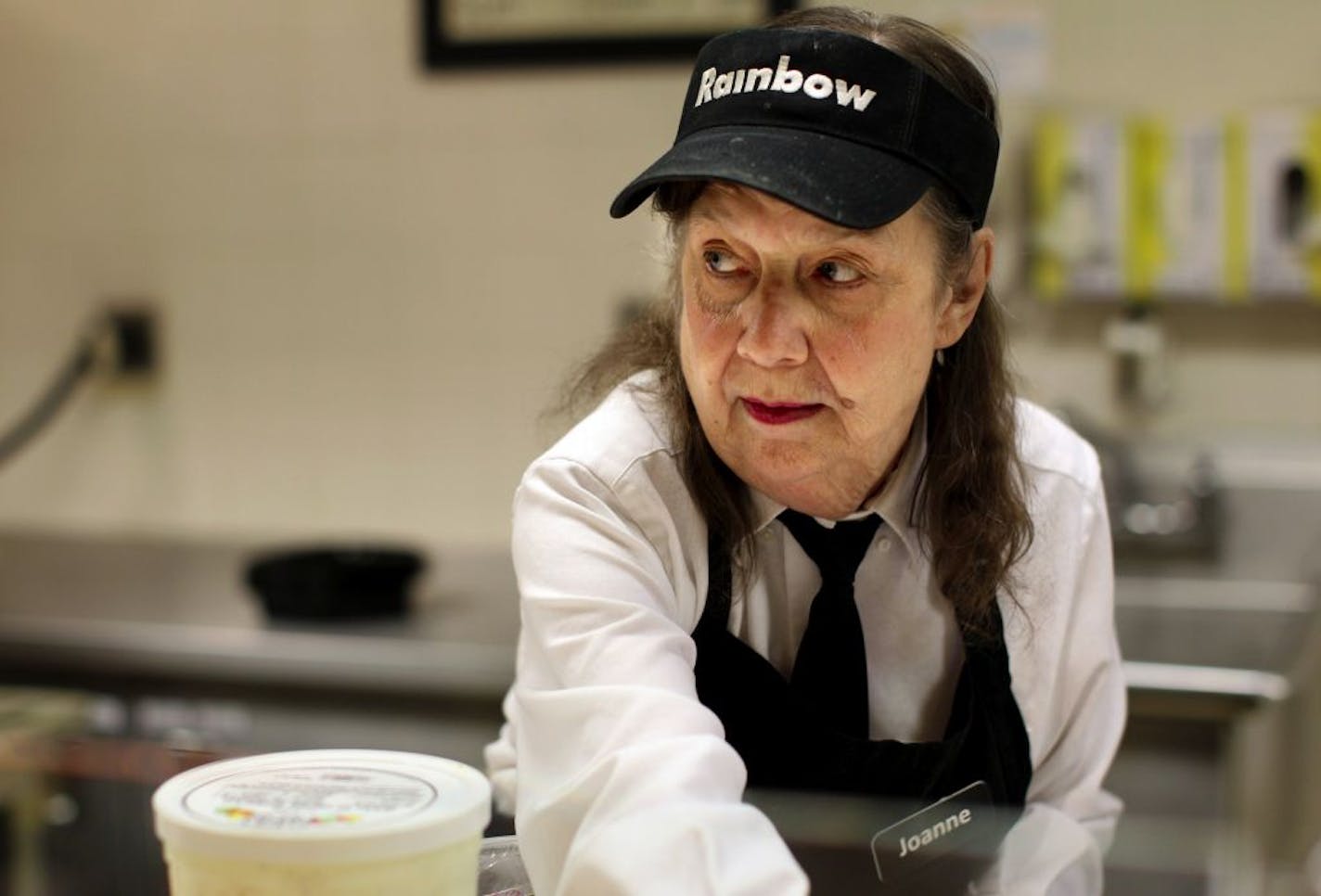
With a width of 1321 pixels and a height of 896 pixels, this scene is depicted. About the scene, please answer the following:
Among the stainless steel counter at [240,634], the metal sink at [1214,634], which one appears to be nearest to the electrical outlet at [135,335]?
the stainless steel counter at [240,634]

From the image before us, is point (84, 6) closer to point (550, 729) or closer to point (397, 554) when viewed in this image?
point (397, 554)

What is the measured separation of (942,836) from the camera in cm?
104

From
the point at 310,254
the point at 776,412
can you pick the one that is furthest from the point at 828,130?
the point at 310,254

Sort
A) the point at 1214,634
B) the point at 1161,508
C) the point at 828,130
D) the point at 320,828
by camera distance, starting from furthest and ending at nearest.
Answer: the point at 1161,508, the point at 1214,634, the point at 828,130, the point at 320,828

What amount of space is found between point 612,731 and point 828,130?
1.37 feet

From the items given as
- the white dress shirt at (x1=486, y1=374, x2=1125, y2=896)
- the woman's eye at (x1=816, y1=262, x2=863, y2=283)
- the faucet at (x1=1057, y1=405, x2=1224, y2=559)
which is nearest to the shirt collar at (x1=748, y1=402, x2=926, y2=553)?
the white dress shirt at (x1=486, y1=374, x2=1125, y2=896)

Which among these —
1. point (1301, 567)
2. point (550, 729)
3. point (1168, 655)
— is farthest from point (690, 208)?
point (1301, 567)

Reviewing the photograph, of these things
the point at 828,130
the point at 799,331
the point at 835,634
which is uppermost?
the point at 828,130

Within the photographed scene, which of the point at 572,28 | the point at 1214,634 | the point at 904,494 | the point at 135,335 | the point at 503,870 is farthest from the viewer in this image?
the point at 135,335

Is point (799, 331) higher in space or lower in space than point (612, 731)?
higher

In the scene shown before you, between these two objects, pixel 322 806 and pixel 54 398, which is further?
pixel 54 398

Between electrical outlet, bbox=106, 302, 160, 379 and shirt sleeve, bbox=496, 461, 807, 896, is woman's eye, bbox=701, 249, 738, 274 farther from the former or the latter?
electrical outlet, bbox=106, 302, 160, 379

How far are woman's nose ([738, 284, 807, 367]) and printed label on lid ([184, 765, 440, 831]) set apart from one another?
391 mm

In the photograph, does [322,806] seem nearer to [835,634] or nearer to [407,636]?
[835,634]
